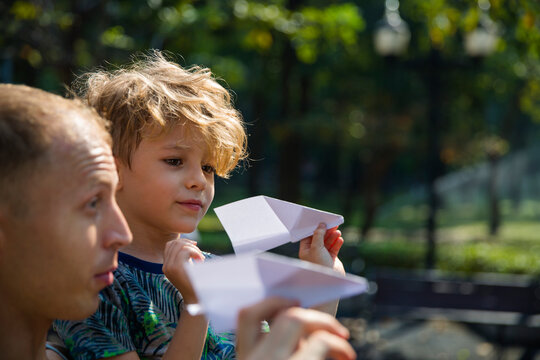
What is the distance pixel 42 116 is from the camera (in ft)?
3.54

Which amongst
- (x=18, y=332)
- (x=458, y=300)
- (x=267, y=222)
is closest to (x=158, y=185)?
(x=267, y=222)

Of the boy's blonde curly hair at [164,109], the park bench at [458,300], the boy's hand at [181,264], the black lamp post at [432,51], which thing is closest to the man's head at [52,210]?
the boy's hand at [181,264]

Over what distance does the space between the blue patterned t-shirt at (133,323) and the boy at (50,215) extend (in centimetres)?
23

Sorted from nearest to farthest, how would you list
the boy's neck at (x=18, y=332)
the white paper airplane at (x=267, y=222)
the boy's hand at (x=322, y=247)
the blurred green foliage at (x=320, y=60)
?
the boy's neck at (x=18, y=332), the white paper airplane at (x=267, y=222), the boy's hand at (x=322, y=247), the blurred green foliage at (x=320, y=60)

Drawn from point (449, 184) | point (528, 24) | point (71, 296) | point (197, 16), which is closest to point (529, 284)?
point (528, 24)

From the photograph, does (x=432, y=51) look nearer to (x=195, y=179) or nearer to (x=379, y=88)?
(x=379, y=88)

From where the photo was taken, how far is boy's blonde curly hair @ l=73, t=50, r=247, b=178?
164 cm

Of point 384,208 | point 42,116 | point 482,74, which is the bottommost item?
point 384,208

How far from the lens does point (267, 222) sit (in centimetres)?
152

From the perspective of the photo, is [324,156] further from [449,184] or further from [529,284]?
[529,284]

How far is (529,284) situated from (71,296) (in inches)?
279

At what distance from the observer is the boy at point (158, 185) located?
4.98 feet

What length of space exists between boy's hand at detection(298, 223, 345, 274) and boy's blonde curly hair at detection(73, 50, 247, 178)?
1.23 ft

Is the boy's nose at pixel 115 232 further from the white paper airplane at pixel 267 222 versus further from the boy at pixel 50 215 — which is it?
the white paper airplane at pixel 267 222
